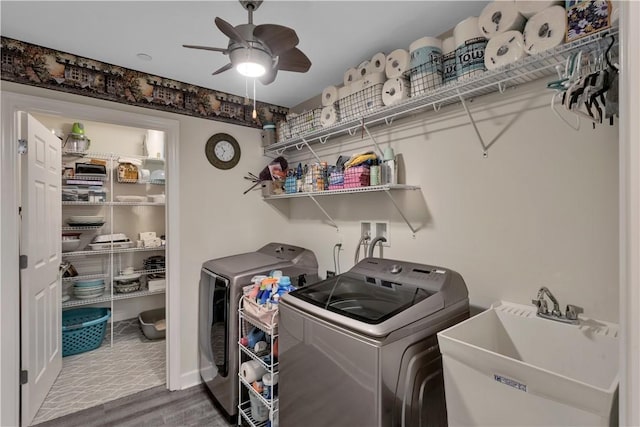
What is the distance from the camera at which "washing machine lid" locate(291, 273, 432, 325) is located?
1.26 meters

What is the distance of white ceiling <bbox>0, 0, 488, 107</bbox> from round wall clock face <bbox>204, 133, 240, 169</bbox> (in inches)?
24.1

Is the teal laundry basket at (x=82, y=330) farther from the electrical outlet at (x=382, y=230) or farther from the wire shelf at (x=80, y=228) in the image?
the electrical outlet at (x=382, y=230)

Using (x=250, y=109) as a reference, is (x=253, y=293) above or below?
below

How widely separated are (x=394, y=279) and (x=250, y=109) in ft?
6.60

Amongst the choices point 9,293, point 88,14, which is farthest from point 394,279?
point 9,293

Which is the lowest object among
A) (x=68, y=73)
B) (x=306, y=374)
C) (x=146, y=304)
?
(x=146, y=304)

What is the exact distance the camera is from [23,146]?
189 cm

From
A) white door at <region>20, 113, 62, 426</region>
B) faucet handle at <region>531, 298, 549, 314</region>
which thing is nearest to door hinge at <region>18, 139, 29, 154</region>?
white door at <region>20, 113, 62, 426</region>

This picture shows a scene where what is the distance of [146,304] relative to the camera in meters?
3.74

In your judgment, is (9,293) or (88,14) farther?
(9,293)

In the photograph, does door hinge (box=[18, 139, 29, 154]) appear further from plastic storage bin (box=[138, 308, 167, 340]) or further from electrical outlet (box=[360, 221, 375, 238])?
electrical outlet (box=[360, 221, 375, 238])

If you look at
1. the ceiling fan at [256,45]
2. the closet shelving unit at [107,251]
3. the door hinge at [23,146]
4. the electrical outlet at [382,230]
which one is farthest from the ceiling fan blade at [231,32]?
the closet shelving unit at [107,251]

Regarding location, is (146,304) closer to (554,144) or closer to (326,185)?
(326,185)

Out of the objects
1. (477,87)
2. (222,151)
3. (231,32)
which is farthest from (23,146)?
(477,87)
